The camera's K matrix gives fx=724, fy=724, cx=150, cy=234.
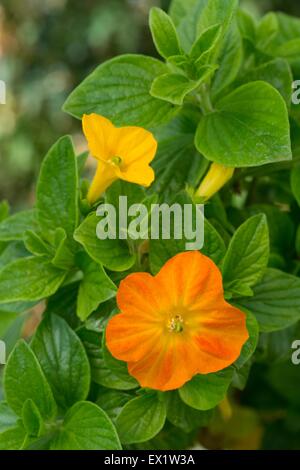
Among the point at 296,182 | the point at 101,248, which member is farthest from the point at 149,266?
the point at 296,182

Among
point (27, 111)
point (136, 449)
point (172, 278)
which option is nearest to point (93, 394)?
point (136, 449)

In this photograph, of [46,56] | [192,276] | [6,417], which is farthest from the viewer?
[46,56]

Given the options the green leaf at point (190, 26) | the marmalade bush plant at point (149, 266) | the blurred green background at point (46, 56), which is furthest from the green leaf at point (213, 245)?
the blurred green background at point (46, 56)

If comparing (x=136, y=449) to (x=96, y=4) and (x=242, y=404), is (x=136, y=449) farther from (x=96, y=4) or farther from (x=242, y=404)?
(x=96, y=4)

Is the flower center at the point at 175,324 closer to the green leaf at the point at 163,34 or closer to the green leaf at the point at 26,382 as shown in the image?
the green leaf at the point at 26,382

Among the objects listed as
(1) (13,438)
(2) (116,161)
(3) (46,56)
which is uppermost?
(3) (46,56)

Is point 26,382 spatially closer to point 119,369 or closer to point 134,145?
point 119,369
